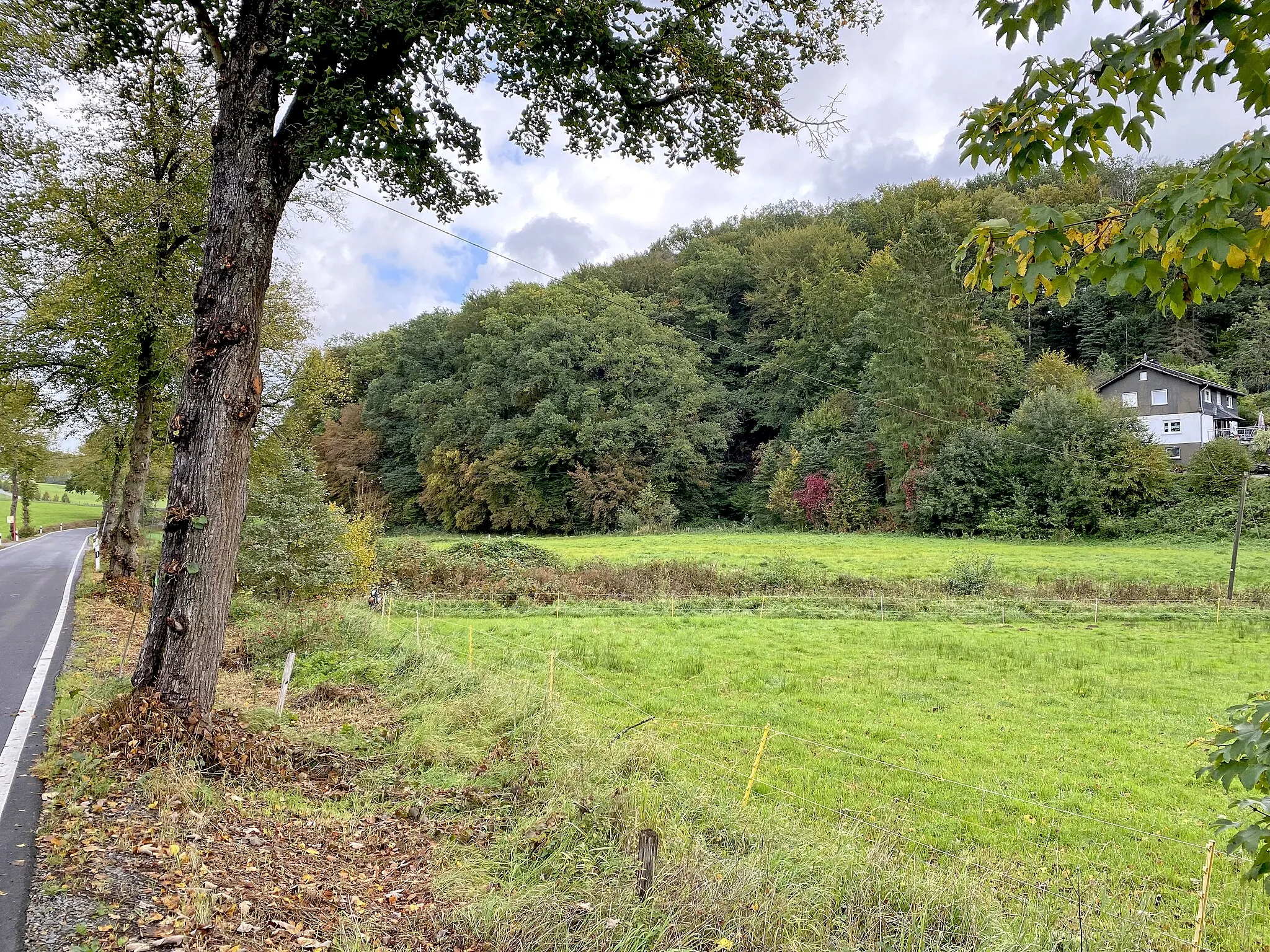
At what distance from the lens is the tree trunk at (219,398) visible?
5.58 metres

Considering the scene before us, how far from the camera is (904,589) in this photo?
75.9 ft

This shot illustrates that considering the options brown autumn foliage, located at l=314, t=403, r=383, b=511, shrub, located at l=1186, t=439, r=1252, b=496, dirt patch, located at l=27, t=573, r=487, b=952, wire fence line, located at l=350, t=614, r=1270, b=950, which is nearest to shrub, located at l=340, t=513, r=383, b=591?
wire fence line, located at l=350, t=614, r=1270, b=950

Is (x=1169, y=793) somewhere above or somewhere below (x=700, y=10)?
below

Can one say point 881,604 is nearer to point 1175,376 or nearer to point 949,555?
point 949,555

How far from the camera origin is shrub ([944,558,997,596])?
23547 millimetres

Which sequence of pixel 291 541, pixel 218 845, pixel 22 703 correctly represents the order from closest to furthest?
pixel 218 845 → pixel 22 703 → pixel 291 541

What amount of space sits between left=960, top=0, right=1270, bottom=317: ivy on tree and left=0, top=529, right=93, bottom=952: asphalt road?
5.37 metres

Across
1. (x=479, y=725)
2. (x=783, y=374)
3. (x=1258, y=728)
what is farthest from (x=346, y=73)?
(x=783, y=374)

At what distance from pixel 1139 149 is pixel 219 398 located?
6.10 m

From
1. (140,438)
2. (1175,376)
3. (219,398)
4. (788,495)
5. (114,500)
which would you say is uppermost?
(1175,376)

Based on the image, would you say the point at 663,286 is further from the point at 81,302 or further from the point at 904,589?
the point at 81,302

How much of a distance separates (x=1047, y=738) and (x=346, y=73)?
11.9 meters

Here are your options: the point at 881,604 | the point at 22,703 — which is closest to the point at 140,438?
the point at 22,703

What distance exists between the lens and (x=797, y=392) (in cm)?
5650
